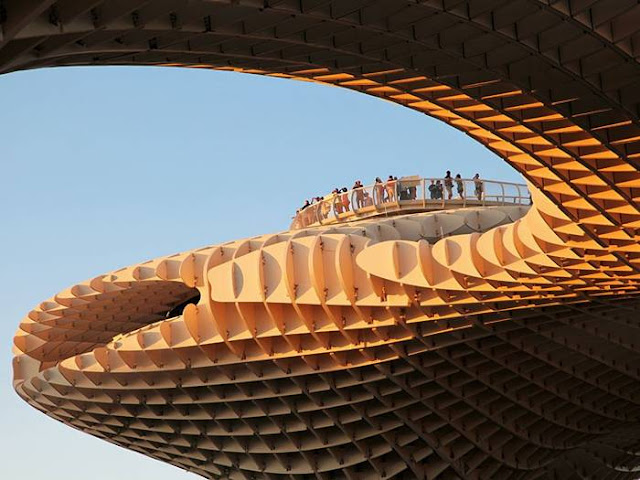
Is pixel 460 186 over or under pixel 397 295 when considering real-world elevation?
over

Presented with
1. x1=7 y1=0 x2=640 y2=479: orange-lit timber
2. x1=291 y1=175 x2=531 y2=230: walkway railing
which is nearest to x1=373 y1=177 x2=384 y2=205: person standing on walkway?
x1=291 y1=175 x2=531 y2=230: walkway railing

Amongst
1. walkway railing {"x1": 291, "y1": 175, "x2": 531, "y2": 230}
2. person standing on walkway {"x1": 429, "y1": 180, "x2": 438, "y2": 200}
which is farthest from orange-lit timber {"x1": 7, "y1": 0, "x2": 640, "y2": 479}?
person standing on walkway {"x1": 429, "y1": 180, "x2": 438, "y2": 200}

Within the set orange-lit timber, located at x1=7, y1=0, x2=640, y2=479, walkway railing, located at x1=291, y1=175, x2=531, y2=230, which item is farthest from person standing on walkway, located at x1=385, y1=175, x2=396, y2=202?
orange-lit timber, located at x1=7, y1=0, x2=640, y2=479

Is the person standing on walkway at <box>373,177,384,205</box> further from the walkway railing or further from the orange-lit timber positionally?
the orange-lit timber

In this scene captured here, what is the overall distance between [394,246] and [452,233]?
10920mm

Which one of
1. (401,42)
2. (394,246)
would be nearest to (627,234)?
(394,246)

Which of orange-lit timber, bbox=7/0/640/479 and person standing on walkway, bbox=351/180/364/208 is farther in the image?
person standing on walkway, bbox=351/180/364/208

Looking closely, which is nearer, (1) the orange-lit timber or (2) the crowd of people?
(1) the orange-lit timber

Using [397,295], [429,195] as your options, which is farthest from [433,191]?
[397,295]

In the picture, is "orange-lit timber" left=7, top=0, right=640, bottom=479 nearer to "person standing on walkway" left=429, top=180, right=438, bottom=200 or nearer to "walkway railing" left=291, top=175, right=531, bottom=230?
"walkway railing" left=291, top=175, right=531, bottom=230

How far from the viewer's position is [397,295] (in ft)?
132

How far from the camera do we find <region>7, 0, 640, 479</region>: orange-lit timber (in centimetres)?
2178

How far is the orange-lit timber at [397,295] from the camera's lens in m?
21.8

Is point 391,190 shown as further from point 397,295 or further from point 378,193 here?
point 397,295
